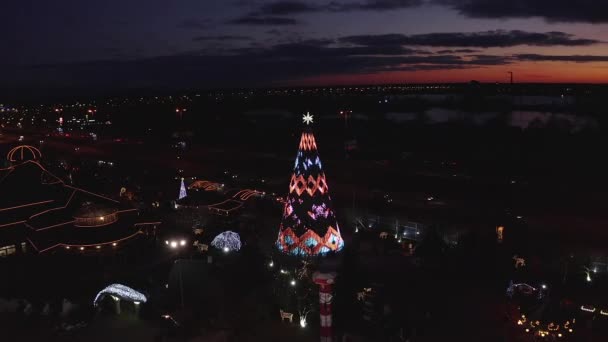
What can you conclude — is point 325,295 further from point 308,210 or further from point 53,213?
point 53,213

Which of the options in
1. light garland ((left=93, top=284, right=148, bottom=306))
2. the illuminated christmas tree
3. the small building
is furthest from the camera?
the small building

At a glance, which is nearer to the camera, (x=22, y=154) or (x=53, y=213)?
(x=53, y=213)

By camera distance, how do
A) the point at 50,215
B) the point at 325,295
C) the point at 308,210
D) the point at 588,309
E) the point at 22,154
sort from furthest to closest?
the point at 22,154 → the point at 50,215 → the point at 308,210 → the point at 588,309 → the point at 325,295

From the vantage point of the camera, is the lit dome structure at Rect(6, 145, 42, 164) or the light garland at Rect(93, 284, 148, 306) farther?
the lit dome structure at Rect(6, 145, 42, 164)

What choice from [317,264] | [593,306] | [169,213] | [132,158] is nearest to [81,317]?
[317,264]

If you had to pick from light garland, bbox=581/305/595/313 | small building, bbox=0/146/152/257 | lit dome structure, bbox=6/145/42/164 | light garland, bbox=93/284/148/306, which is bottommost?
light garland, bbox=581/305/595/313

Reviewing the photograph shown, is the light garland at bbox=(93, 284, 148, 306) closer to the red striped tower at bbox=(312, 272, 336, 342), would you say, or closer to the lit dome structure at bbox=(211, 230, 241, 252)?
the lit dome structure at bbox=(211, 230, 241, 252)

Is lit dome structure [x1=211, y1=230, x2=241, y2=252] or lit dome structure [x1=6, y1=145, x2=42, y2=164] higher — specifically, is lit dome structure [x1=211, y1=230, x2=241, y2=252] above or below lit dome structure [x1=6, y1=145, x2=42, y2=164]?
below

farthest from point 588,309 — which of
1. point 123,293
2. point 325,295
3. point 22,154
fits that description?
point 22,154

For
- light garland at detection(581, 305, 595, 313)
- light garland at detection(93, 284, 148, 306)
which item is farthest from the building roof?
light garland at detection(581, 305, 595, 313)
